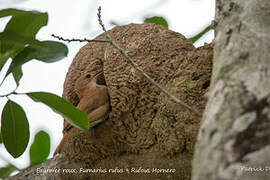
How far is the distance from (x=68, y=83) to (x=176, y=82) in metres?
1.04

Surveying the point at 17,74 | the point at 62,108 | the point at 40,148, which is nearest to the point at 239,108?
the point at 62,108

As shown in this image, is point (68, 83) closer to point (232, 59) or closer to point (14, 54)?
point (14, 54)

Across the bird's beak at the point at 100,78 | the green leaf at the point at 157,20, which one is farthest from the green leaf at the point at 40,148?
the green leaf at the point at 157,20

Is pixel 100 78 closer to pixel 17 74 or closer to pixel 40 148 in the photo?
pixel 40 148

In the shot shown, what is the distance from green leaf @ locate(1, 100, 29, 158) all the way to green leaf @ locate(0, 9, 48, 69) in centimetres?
28

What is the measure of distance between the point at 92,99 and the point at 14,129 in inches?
24.4

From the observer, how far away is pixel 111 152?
2602mm

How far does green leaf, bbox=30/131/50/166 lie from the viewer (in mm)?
3076

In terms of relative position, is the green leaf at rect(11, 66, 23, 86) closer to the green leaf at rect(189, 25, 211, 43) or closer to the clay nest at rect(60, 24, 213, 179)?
the clay nest at rect(60, 24, 213, 179)

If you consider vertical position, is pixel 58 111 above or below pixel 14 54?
below

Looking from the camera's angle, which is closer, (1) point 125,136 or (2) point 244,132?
(2) point 244,132

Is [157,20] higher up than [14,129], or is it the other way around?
[157,20]

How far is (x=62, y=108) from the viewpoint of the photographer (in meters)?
2.23

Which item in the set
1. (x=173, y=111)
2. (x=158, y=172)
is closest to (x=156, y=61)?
(x=173, y=111)
